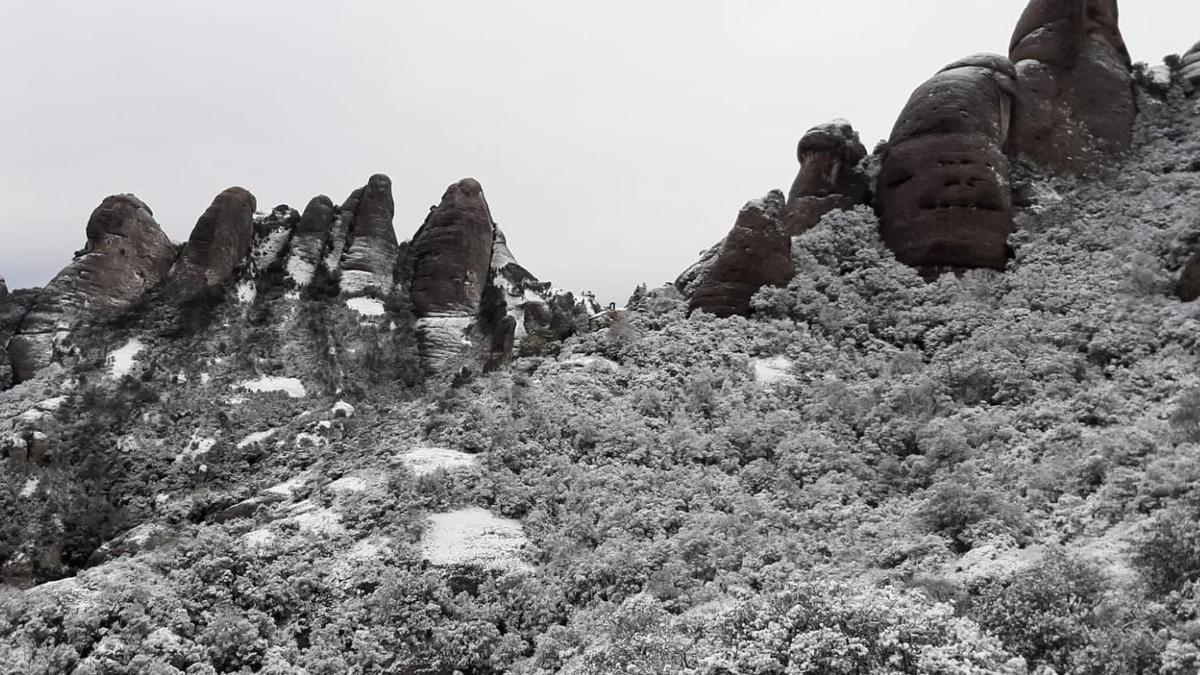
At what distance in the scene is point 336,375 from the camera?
3706cm

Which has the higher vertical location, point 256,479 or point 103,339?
point 103,339

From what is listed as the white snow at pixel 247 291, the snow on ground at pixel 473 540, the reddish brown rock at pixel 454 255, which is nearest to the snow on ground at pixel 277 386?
the white snow at pixel 247 291

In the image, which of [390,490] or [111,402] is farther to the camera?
[111,402]

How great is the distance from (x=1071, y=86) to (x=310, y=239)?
1555 inches

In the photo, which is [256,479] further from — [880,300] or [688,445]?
[880,300]

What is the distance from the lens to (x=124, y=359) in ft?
119

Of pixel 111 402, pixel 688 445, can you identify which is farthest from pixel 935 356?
pixel 111 402

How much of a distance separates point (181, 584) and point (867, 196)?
87.4ft

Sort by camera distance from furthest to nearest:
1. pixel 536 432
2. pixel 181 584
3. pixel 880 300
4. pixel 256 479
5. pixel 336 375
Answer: pixel 336 375 → pixel 880 300 → pixel 256 479 → pixel 536 432 → pixel 181 584

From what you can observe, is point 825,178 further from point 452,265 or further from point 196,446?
point 196,446

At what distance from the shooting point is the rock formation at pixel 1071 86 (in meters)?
31.1

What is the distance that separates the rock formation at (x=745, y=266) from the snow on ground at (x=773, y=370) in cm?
357

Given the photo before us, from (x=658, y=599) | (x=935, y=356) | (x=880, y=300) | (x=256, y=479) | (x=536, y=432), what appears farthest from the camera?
Result: (x=880, y=300)

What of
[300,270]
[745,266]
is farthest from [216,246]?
[745,266]
